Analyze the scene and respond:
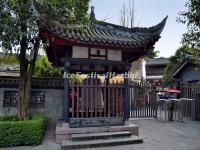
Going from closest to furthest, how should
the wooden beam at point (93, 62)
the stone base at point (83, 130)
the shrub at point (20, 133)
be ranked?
1. the shrub at point (20, 133)
2. the stone base at point (83, 130)
3. the wooden beam at point (93, 62)

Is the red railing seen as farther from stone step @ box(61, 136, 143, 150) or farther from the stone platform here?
stone step @ box(61, 136, 143, 150)

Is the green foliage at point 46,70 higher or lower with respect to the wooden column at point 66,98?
higher

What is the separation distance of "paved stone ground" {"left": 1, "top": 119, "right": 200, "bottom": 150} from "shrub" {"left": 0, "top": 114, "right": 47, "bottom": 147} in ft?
0.91

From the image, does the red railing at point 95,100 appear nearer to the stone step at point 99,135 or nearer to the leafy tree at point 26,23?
the stone step at point 99,135

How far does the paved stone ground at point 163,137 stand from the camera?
862 centimetres

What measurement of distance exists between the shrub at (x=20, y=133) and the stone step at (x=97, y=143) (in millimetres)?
1017

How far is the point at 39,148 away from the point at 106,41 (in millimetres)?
4308

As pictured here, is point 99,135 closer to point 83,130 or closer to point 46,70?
point 83,130

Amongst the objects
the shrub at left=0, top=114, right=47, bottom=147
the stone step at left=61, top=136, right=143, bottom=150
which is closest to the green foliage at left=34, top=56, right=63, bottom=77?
the shrub at left=0, top=114, right=47, bottom=147

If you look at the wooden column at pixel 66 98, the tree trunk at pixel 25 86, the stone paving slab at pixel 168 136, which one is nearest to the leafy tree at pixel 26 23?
the tree trunk at pixel 25 86

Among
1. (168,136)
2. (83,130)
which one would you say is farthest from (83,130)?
(168,136)

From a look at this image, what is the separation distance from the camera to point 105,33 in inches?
415

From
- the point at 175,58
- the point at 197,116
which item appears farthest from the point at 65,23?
the point at 175,58

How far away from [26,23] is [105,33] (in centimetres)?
313
